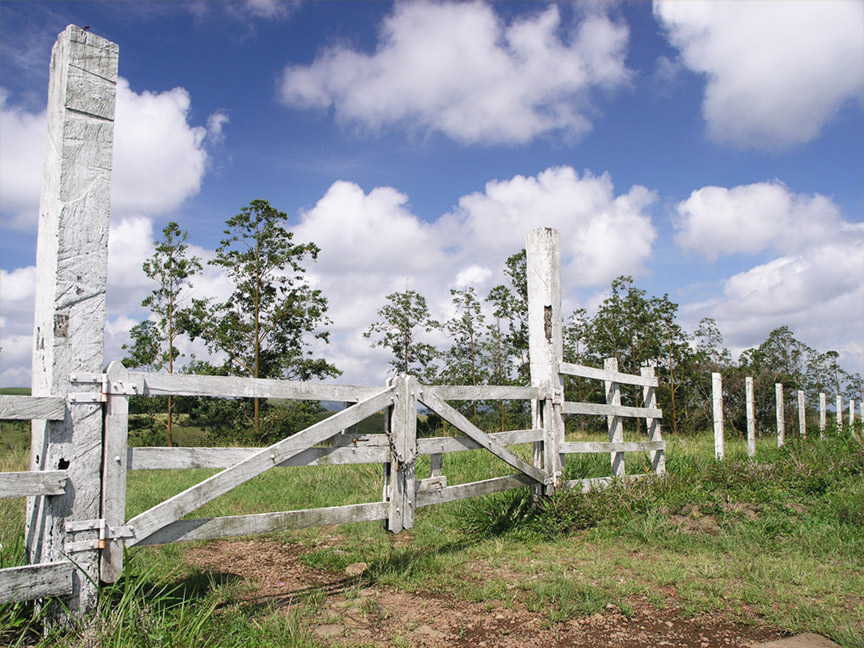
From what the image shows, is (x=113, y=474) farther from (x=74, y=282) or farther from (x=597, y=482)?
(x=597, y=482)

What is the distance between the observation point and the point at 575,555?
524 cm

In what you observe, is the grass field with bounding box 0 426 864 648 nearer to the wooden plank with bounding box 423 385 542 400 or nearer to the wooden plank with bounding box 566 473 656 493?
the wooden plank with bounding box 566 473 656 493

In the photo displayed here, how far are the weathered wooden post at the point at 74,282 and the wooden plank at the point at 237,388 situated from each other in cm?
30

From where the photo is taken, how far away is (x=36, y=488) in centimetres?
328

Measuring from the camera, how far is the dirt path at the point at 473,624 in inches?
143

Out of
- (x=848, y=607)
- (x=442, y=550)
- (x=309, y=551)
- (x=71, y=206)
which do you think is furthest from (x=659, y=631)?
(x=71, y=206)

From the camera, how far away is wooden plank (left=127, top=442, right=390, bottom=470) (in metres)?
3.64

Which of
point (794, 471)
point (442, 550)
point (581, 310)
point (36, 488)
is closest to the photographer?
point (36, 488)

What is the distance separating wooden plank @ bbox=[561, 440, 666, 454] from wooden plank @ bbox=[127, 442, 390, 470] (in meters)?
2.64

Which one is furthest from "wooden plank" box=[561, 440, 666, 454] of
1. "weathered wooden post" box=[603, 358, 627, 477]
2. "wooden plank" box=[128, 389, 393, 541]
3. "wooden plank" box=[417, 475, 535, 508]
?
"wooden plank" box=[128, 389, 393, 541]

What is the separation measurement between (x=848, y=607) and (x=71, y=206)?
18.0 feet

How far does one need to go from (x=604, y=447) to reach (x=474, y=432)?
233cm

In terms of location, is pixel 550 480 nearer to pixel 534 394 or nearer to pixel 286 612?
pixel 534 394

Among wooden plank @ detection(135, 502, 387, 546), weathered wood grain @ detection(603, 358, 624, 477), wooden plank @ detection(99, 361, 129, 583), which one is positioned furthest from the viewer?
weathered wood grain @ detection(603, 358, 624, 477)
